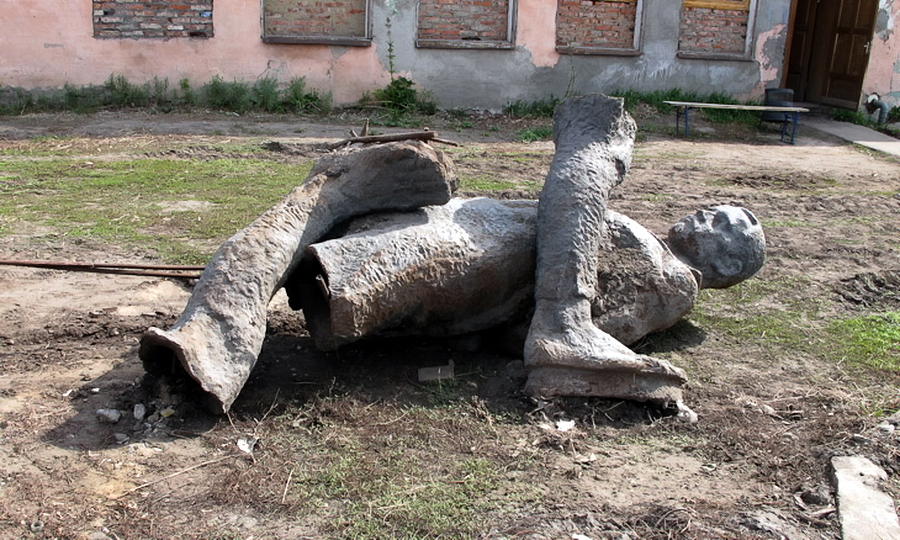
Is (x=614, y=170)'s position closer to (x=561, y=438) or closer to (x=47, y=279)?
(x=561, y=438)

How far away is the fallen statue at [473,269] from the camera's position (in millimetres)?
3258

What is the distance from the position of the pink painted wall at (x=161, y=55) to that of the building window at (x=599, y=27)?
292 centimetres

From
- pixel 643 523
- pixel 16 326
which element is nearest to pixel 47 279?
pixel 16 326

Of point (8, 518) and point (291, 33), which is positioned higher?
point (291, 33)

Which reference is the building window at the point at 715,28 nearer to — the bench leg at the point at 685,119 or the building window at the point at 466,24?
the bench leg at the point at 685,119

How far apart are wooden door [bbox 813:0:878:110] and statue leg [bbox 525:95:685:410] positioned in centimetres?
1226

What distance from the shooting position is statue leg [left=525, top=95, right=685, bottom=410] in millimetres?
3482

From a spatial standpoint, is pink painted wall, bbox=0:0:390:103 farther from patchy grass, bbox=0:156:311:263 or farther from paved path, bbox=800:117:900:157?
paved path, bbox=800:117:900:157

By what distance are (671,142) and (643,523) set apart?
9.53 m

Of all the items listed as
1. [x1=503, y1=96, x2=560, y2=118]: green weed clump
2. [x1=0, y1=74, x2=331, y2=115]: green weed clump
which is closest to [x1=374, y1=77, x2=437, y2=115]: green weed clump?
[x1=0, y1=74, x2=331, y2=115]: green weed clump

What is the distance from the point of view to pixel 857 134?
13086mm

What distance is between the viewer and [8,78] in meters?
11.8

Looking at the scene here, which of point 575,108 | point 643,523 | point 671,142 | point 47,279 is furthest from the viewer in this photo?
point 671,142

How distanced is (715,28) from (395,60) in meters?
5.26
